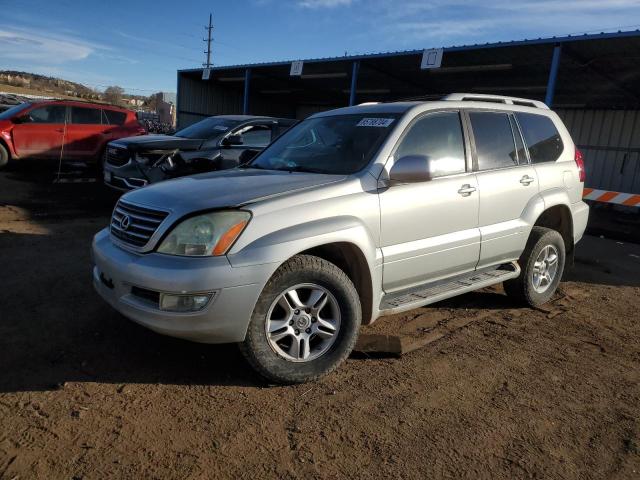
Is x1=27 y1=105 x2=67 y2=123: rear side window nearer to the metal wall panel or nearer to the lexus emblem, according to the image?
the lexus emblem

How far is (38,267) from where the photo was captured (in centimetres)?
512

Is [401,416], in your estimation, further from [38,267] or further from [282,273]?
[38,267]

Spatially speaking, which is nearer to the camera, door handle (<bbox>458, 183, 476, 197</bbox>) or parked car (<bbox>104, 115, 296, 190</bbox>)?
door handle (<bbox>458, 183, 476, 197</bbox>)

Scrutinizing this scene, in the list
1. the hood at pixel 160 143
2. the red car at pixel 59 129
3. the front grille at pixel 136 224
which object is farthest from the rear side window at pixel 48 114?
the front grille at pixel 136 224

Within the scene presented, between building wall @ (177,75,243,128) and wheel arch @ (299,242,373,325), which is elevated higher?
building wall @ (177,75,243,128)

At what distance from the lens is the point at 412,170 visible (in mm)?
3293

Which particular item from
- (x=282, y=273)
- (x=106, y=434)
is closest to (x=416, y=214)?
(x=282, y=273)

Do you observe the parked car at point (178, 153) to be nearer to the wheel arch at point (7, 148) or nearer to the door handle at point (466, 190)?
the wheel arch at point (7, 148)

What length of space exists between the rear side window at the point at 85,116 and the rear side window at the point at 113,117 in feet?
0.46

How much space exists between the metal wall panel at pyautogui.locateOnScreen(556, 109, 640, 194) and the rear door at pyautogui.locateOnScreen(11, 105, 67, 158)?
52.7ft

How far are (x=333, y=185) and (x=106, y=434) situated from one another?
6.30 feet

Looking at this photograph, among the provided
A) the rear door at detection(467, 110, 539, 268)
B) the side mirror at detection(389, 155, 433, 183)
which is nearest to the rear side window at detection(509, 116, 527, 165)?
the rear door at detection(467, 110, 539, 268)

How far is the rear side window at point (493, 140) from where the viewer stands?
13.5 ft

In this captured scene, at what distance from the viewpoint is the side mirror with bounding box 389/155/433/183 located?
329 centimetres
